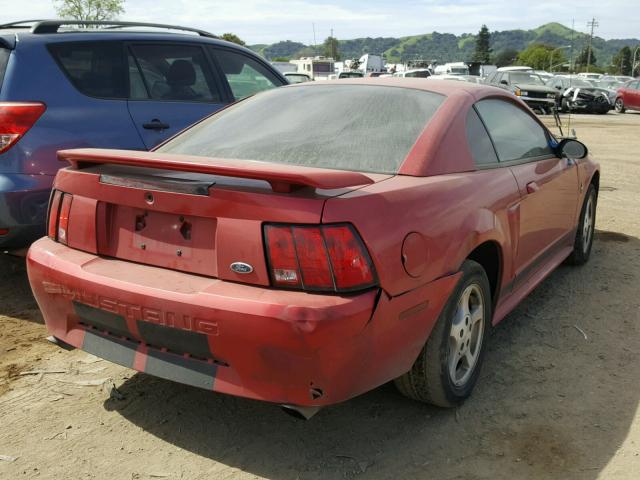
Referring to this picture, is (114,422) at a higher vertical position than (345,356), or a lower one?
lower

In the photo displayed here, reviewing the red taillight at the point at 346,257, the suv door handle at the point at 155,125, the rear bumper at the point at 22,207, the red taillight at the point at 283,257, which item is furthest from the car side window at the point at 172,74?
the red taillight at the point at 346,257

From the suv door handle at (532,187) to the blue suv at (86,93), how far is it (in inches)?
103

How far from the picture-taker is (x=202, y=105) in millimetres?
5137

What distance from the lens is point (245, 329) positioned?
2189 millimetres

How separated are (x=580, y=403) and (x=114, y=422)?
2.09 m

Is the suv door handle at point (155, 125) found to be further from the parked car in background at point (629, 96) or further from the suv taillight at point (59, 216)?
the parked car in background at point (629, 96)

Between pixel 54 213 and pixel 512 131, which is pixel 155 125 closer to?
pixel 54 213

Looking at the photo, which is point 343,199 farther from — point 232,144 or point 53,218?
point 53,218

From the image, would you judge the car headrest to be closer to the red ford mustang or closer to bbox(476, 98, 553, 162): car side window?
the red ford mustang

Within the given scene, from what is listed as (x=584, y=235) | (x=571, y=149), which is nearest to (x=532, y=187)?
(x=571, y=149)

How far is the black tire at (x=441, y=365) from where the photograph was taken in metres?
2.66

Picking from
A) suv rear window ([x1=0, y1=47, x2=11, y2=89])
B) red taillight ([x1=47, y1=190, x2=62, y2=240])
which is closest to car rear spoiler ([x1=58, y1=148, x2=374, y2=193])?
red taillight ([x1=47, y1=190, x2=62, y2=240])

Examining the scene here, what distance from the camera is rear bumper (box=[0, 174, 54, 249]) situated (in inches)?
153

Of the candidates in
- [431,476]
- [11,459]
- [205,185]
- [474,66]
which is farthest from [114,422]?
[474,66]
